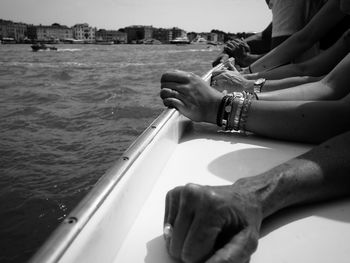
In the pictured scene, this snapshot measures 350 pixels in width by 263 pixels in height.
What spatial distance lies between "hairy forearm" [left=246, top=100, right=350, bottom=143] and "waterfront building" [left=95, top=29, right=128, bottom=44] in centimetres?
8884

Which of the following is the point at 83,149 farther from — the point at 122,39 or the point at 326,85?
the point at 122,39

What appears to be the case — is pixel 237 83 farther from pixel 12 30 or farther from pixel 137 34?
pixel 12 30

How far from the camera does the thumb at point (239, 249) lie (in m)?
0.46

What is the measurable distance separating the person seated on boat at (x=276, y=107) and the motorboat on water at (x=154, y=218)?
0.34 feet

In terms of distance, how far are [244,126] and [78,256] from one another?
802 mm

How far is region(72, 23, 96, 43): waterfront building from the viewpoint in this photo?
86000 mm

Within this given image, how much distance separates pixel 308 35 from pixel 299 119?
99 cm

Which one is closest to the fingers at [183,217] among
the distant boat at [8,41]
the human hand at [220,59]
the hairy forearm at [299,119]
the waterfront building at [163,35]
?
the hairy forearm at [299,119]

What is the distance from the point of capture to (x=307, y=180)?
2.10 feet

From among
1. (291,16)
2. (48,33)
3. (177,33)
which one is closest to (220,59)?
(291,16)

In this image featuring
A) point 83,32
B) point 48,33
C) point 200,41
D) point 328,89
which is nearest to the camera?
point 328,89

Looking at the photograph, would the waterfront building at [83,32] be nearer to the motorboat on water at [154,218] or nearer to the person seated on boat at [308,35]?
the person seated on boat at [308,35]

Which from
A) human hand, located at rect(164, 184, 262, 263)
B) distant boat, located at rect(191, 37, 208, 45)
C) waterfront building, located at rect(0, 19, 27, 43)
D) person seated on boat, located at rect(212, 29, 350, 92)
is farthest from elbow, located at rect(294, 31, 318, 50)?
waterfront building, located at rect(0, 19, 27, 43)

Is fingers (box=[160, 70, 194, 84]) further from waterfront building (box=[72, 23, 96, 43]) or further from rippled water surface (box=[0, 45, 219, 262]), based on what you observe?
waterfront building (box=[72, 23, 96, 43])
